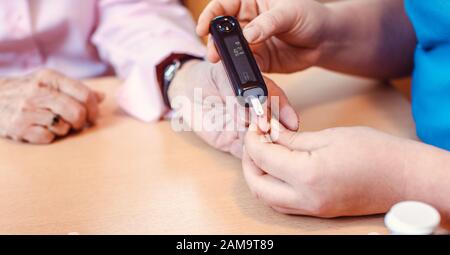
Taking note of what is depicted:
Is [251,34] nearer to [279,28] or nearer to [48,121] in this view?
[279,28]

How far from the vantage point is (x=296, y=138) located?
1.78 ft

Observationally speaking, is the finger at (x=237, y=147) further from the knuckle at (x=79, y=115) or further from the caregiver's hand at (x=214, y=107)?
the knuckle at (x=79, y=115)

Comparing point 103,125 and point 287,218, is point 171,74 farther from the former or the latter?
point 287,218

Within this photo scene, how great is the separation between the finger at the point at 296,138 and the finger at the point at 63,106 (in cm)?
29

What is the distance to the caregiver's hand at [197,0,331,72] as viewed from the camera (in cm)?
63

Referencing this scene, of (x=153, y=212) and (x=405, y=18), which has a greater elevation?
(x=405, y=18)

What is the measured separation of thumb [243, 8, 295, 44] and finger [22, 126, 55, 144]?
28 cm

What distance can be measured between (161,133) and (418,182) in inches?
13.4

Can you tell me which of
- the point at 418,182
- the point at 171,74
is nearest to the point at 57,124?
the point at 171,74

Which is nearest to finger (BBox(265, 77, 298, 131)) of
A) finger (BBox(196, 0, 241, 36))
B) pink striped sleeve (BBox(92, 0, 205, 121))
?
finger (BBox(196, 0, 241, 36))

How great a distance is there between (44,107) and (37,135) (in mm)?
44

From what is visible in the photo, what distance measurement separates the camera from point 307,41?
2.39 ft

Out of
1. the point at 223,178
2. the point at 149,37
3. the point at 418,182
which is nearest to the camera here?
the point at 418,182

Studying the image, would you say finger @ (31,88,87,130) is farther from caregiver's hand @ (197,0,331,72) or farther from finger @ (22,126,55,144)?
caregiver's hand @ (197,0,331,72)
